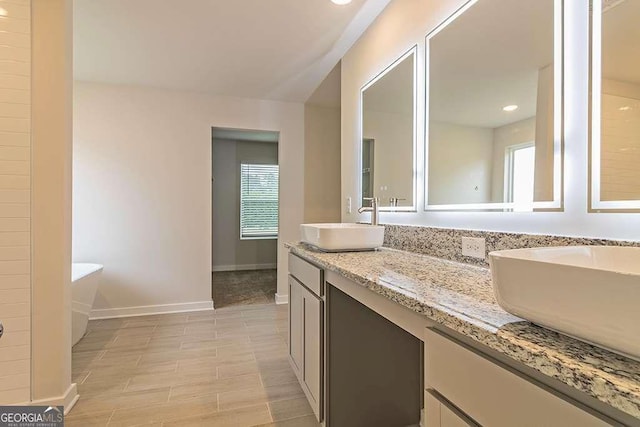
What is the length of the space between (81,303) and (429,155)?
282 cm

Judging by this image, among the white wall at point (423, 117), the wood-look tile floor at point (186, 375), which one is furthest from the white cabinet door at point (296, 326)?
the white wall at point (423, 117)

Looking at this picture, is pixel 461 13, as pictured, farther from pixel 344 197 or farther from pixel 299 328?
pixel 299 328

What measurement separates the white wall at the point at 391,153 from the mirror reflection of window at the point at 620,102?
98 centimetres

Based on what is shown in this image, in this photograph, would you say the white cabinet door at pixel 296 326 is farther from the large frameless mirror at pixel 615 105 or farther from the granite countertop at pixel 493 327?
the large frameless mirror at pixel 615 105

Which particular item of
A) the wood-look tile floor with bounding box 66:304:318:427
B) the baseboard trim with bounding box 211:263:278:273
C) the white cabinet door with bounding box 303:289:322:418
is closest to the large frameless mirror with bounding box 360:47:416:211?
the white cabinet door with bounding box 303:289:322:418

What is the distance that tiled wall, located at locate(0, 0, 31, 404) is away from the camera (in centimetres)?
161

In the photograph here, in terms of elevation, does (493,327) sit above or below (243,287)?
above

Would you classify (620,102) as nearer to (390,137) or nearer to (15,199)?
(390,137)

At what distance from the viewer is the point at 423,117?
1.72 metres

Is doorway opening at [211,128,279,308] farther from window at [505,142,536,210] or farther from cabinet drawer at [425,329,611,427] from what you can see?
cabinet drawer at [425,329,611,427]

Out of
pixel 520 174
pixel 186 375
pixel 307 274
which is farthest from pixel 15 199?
pixel 520 174

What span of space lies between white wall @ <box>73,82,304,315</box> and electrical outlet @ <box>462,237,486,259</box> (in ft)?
9.67

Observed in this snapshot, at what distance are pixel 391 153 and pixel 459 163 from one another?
62cm

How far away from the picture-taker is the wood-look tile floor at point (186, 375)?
5.63 feet
